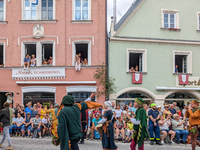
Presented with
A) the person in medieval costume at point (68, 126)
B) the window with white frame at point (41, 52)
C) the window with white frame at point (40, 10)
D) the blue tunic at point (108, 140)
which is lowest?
the blue tunic at point (108, 140)

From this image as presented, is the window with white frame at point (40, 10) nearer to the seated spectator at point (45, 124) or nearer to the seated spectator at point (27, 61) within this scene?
the seated spectator at point (27, 61)

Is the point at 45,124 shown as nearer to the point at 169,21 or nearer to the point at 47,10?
the point at 47,10

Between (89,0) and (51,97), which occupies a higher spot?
(89,0)

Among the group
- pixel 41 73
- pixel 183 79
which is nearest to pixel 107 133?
pixel 41 73

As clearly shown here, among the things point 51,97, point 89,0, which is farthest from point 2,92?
point 89,0

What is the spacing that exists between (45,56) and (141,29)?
290 inches

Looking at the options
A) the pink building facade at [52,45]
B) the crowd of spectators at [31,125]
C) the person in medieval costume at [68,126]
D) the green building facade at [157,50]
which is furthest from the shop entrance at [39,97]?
the person in medieval costume at [68,126]

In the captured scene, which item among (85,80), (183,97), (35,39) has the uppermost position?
(35,39)

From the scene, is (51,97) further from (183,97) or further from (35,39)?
(183,97)

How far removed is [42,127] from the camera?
46.6 feet

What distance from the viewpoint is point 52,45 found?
1808cm

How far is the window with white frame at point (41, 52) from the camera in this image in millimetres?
17797

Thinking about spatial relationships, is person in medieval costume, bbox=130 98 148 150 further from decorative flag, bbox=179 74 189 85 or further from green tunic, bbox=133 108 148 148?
decorative flag, bbox=179 74 189 85

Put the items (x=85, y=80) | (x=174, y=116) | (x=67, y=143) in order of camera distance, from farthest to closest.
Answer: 1. (x=85, y=80)
2. (x=174, y=116)
3. (x=67, y=143)
